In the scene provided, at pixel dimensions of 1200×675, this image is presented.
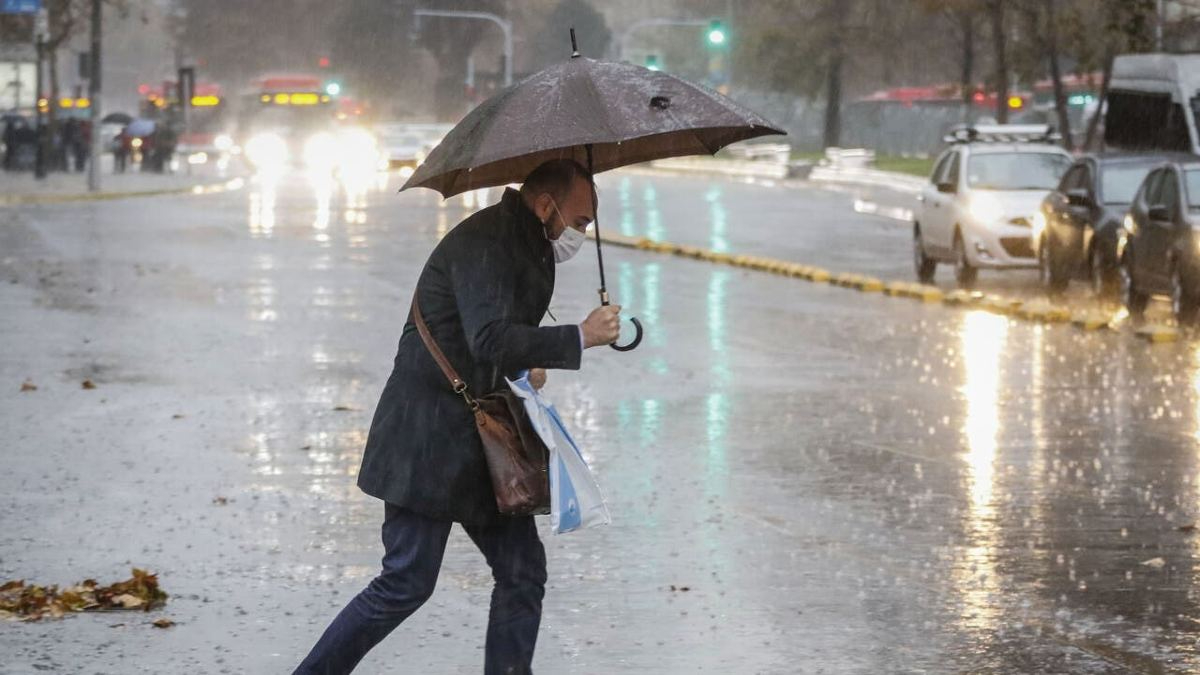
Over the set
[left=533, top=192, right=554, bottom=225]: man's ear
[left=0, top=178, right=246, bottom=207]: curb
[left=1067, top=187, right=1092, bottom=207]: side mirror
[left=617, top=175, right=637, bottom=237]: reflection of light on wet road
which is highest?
[left=533, top=192, right=554, bottom=225]: man's ear

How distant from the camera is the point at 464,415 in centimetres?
570

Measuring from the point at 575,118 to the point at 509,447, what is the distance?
84 cm

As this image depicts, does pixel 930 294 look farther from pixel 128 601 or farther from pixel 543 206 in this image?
pixel 543 206

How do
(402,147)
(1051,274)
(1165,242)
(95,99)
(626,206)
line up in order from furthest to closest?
(402,147) → (95,99) → (626,206) → (1051,274) → (1165,242)

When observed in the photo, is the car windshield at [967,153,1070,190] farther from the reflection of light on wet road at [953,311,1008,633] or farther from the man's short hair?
the man's short hair

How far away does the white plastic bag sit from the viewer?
5668 mm

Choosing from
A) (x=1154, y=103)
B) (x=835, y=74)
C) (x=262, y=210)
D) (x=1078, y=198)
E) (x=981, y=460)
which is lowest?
(x=262, y=210)

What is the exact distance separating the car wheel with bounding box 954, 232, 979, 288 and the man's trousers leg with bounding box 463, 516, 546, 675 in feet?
59.5

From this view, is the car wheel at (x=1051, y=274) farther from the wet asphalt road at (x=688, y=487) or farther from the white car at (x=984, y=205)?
the wet asphalt road at (x=688, y=487)

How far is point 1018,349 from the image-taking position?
1667 centimetres

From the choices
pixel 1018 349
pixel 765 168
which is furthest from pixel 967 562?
pixel 765 168

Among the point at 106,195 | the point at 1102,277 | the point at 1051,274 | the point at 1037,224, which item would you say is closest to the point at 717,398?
the point at 1102,277

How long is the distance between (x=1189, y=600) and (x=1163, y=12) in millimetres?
30536

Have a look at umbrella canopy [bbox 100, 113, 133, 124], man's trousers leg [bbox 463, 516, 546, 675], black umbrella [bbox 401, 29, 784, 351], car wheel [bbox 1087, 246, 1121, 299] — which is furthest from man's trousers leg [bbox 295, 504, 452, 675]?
umbrella canopy [bbox 100, 113, 133, 124]
